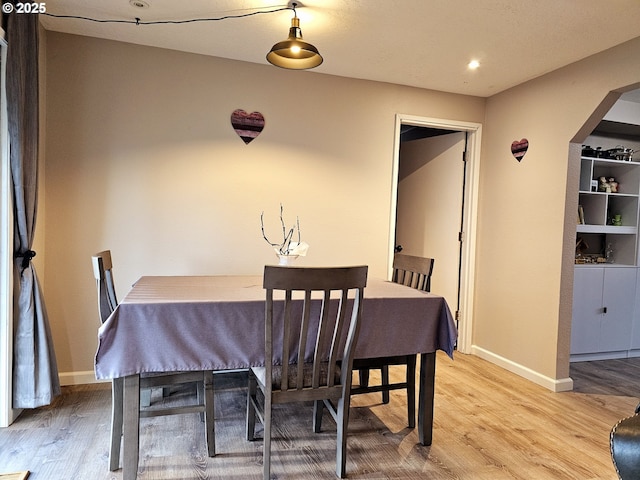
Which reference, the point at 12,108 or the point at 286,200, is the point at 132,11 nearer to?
the point at 12,108

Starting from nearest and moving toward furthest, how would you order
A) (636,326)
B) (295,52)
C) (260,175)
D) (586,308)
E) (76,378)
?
1. (295,52)
2. (76,378)
3. (260,175)
4. (586,308)
5. (636,326)

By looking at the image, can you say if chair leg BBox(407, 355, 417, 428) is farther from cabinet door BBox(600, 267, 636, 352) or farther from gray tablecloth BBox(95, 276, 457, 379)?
cabinet door BBox(600, 267, 636, 352)

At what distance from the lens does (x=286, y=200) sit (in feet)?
11.1

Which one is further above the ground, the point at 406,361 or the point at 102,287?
the point at 102,287

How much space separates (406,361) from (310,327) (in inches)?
27.3

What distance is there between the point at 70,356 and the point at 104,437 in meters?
0.95

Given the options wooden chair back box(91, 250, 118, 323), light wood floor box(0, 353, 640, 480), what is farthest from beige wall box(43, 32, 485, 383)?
wooden chair back box(91, 250, 118, 323)

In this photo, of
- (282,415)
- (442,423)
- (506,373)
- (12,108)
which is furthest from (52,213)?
(506,373)

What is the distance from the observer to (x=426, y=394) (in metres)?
2.23

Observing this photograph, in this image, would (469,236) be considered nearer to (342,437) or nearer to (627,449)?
(342,437)

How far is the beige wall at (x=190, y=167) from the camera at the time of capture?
2910 mm

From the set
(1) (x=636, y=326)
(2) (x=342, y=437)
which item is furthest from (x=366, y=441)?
(1) (x=636, y=326)

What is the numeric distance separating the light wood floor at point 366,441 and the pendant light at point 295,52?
1.86 m

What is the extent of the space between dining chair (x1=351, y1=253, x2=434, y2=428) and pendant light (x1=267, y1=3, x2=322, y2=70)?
52.9 inches
